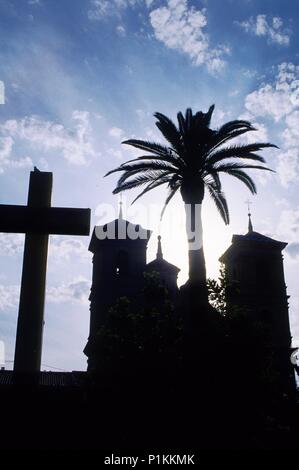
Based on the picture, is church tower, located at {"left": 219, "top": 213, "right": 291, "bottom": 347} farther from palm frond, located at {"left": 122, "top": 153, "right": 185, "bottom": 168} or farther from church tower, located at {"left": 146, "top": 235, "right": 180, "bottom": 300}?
palm frond, located at {"left": 122, "top": 153, "right": 185, "bottom": 168}

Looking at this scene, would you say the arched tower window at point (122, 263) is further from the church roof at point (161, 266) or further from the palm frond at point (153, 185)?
the palm frond at point (153, 185)

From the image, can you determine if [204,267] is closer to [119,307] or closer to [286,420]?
[119,307]

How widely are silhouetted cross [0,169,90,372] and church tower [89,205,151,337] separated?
31441 millimetres

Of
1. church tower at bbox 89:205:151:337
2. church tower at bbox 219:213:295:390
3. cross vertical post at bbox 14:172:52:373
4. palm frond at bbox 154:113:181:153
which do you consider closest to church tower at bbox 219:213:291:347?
church tower at bbox 219:213:295:390

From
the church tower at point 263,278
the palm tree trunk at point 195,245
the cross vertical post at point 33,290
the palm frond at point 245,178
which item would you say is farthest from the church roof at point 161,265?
the cross vertical post at point 33,290

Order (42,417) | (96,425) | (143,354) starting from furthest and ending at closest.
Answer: (143,354) → (96,425) → (42,417)

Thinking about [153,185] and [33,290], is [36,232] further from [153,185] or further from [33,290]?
[153,185]

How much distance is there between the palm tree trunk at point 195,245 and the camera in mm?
15242

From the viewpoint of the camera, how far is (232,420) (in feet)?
34.7

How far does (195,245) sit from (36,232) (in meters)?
11.6

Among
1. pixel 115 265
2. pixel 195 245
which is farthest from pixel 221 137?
pixel 115 265

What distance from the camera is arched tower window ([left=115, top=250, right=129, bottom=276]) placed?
36.7 m
